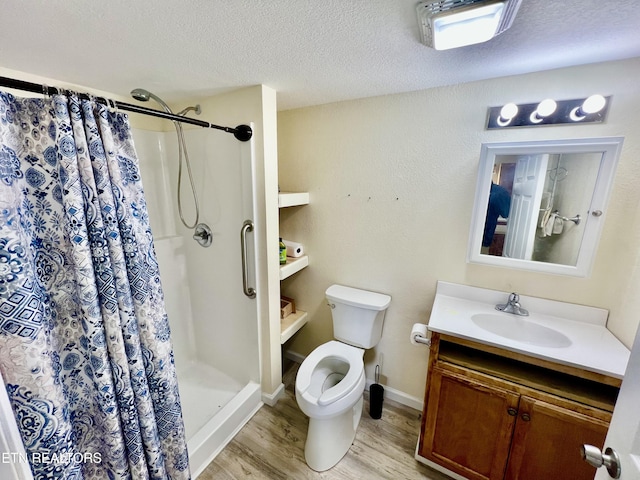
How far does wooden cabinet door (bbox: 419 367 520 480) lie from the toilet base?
18.0 inches

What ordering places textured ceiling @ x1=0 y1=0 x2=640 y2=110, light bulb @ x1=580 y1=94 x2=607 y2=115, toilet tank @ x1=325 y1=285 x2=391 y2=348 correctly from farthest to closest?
toilet tank @ x1=325 y1=285 x2=391 y2=348 → light bulb @ x1=580 y1=94 x2=607 y2=115 → textured ceiling @ x1=0 y1=0 x2=640 y2=110

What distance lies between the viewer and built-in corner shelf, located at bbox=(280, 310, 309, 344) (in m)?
1.89

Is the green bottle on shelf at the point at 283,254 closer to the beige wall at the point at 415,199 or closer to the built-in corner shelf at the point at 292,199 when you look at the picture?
the beige wall at the point at 415,199

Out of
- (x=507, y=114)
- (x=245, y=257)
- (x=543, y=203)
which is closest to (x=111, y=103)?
(x=245, y=257)

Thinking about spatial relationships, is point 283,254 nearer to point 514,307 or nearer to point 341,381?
point 341,381

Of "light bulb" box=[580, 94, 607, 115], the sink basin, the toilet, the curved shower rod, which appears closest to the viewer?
the curved shower rod

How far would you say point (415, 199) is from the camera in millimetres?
1604

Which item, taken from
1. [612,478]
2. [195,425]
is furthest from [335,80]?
[195,425]

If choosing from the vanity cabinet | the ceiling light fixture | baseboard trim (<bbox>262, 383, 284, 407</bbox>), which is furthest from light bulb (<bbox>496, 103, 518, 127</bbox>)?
baseboard trim (<bbox>262, 383, 284, 407</bbox>)

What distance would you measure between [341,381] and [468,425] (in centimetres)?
65

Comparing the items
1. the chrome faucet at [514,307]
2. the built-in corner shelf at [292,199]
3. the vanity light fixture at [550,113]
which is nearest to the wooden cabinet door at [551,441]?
the chrome faucet at [514,307]

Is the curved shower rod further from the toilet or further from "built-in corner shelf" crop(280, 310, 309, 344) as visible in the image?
"built-in corner shelf" crop(280, 310, 309, 344)

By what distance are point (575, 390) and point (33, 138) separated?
2.21 m

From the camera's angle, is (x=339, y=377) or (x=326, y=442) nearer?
(x=326, y=442)
